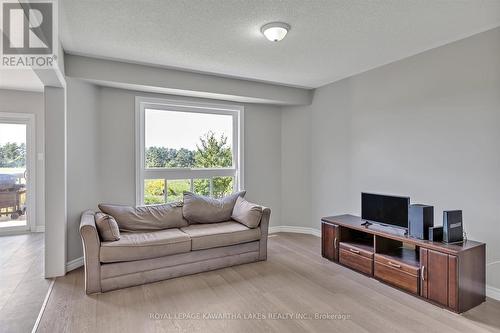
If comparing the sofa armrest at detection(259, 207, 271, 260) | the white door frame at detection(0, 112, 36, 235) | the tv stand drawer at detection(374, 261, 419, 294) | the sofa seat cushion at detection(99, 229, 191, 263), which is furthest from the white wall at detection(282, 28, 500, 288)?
the white door frame at detection(0, 112, 36, 235)

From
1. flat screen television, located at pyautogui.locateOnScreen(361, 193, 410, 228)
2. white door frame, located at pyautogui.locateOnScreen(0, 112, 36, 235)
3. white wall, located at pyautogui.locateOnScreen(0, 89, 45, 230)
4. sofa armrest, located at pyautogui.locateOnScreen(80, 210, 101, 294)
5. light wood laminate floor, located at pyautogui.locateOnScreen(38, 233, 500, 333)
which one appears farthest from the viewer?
white door frame, located at pyautogui.locateOnScreen(0, 112, 36, 235)

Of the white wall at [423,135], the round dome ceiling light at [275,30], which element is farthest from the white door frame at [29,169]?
the white wall at [423,135]

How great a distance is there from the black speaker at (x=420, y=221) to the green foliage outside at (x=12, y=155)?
20.2 feet

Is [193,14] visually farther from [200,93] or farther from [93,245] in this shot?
[93,245]

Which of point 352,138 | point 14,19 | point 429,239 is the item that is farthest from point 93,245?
point 352,138

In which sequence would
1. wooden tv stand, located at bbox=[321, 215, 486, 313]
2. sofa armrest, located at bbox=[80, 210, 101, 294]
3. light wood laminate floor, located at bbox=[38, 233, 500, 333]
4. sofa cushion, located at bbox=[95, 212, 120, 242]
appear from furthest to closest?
sofa cushion, located at bbox=[95, 212, 120, 242], sofa armrest, located at bbox=[80, 210, 101, 294], wooden tv stand, located at bbox=[321, 215, 486, 313], light wood laminate floor, located at bbox=[38, 233, 500, 333]

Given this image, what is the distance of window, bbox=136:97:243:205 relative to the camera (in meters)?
4.25

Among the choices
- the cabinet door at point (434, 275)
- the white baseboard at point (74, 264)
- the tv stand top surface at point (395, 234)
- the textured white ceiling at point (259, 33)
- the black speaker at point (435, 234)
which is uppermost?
the textured white ceiling at point (259, 33)

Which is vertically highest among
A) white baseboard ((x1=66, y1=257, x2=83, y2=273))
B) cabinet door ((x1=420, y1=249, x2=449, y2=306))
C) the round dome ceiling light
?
the round dome ceiling light

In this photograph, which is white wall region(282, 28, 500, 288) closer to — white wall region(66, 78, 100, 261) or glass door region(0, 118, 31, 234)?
white wall region(66, 78, 100, 261)

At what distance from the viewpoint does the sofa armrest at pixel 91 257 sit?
2.79 m

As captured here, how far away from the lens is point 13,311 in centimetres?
249

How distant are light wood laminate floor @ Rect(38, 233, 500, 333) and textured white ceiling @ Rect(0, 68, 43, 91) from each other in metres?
2.88

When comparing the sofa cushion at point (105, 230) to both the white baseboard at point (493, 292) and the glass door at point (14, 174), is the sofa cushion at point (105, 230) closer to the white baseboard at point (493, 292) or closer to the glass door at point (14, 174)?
the glass door at point (14, 174)
